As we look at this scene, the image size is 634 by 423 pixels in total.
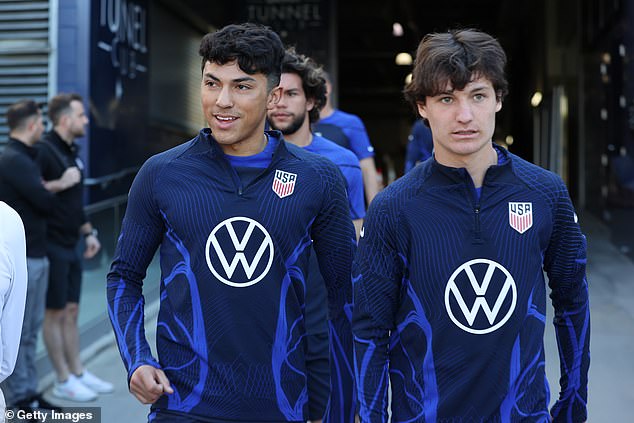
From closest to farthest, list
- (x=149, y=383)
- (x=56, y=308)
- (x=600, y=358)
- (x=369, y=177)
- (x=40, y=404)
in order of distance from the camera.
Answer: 1. (x=149, y=383)
2. (x=40, y=404)
3. (x=369, y=177)
4. (x=56, y=308)
5. (x=600, y=358)

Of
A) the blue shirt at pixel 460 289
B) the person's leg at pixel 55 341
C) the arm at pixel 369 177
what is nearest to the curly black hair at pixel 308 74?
the arm at pixel 369 177

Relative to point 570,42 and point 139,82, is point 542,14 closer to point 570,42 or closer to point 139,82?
point 570,42

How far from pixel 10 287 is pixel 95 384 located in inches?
169

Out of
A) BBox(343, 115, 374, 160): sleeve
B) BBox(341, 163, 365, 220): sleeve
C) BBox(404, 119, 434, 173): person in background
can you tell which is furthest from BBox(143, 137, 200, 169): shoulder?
BBox(404, 119, 434, 173): person in background

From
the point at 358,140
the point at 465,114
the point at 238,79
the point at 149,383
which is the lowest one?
the point at 149,383

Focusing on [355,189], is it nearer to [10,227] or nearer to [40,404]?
[10,227]

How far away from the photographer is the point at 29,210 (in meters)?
6.23

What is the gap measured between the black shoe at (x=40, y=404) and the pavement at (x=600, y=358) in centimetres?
35

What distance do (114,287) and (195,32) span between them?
48.9ft

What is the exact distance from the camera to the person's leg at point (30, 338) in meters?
5.91

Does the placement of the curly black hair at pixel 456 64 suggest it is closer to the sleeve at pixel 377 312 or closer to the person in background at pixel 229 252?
the sleeve at pixel 377 312

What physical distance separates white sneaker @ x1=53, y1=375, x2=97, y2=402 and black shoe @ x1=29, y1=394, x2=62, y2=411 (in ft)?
1.34

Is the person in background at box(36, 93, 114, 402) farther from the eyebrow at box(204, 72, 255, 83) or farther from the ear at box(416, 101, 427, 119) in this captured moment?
the ear at box(416, 101, 427, 119)

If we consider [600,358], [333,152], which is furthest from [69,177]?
[600,358]
